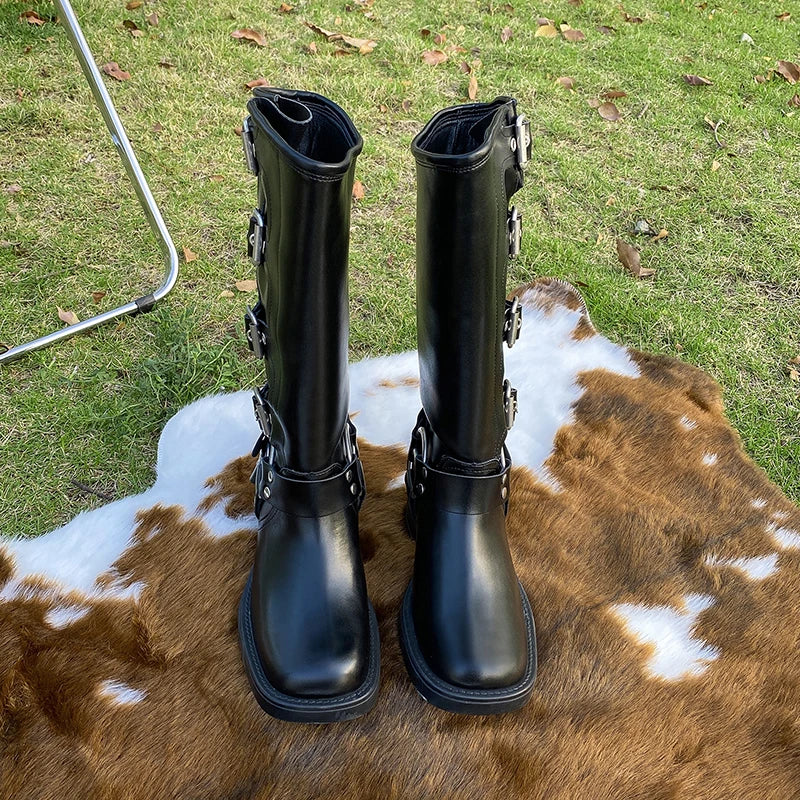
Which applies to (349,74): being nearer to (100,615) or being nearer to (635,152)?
(635,152)

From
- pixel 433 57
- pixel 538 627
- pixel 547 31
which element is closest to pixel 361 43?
pixel 433 57

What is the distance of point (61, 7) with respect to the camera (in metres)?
1.93

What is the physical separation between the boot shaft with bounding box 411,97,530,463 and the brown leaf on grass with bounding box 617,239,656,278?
4.75 ft

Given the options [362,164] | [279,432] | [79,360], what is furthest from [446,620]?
[362,164]

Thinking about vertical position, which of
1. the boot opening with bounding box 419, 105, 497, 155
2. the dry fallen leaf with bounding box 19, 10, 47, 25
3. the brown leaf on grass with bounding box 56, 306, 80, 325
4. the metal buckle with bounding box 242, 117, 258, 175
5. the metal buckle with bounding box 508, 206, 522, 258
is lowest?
the brown leaf on grass with bounding box 56, 306, 80, 325

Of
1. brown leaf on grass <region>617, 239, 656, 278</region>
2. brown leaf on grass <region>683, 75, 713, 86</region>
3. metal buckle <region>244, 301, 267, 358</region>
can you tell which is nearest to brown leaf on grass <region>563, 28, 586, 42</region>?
brown leaf on grass <region>683, 75, 713, 86</region>

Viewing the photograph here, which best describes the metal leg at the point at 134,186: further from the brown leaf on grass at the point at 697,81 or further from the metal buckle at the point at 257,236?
the brown leaf on grass at the point at 697,81

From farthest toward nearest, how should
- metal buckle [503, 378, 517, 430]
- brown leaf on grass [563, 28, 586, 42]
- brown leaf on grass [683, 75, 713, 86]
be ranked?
1. brown leaf on grass [563, 28, 586, 42]
2. brown leaf on grass [683, 75, 713, 86]
3. metal buckle [503, 378, 517, 430]

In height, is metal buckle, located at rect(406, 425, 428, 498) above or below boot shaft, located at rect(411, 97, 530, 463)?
below

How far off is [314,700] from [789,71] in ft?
13.1

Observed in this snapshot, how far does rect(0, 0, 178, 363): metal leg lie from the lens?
1.99m

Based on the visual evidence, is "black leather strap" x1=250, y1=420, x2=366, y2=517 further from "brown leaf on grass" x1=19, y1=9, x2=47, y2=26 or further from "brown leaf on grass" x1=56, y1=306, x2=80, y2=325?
"brown leaf on grass" x1=19, y1=9, x2=47, y2=26

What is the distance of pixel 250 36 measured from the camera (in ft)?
11.4

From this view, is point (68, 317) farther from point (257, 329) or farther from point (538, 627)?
point (538, 627)
